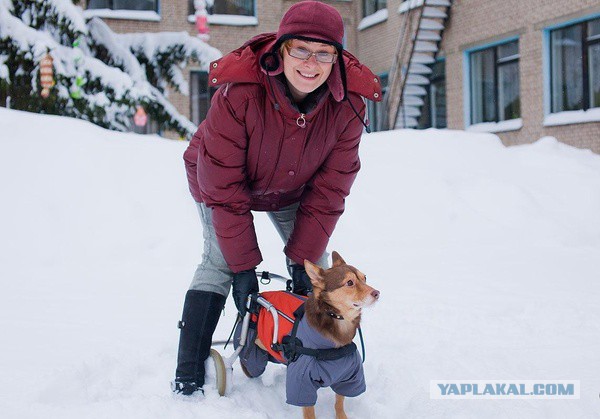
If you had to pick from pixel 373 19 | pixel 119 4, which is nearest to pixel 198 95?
pixel 119 4

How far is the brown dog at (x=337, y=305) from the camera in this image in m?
2.76

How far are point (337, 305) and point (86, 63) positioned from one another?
32.4 feet

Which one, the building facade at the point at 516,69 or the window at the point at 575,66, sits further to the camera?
the building facade at the point at 516,69

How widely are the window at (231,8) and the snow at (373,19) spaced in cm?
317

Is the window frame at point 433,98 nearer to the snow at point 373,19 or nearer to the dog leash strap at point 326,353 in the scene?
the snow at point 373,19

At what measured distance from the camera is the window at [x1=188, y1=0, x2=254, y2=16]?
754 inches

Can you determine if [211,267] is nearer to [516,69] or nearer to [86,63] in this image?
[86,63]

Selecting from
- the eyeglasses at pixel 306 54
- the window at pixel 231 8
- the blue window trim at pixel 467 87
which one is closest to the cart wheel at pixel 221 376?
the eyeglasses at pixel 306 54

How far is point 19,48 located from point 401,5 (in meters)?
9.74

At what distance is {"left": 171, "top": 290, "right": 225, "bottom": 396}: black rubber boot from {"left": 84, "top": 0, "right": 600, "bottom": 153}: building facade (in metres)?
10.6

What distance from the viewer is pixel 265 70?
2645 mm

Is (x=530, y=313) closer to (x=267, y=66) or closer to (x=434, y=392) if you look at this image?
(x=434, y=392)

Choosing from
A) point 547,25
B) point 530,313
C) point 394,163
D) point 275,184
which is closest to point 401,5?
point 547,25

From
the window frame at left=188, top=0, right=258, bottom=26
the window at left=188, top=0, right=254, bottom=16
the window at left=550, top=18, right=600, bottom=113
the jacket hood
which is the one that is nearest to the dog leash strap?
the jacket hood
